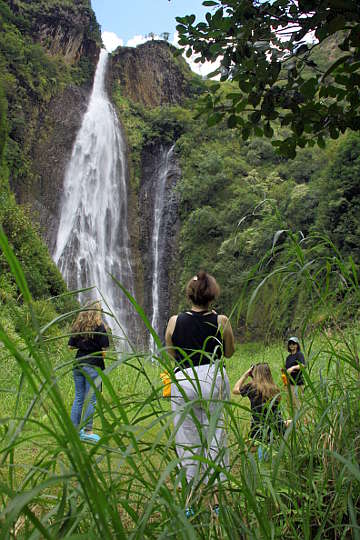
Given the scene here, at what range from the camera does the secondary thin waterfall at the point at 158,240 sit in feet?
82.3

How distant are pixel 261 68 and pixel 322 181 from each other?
57.7ft

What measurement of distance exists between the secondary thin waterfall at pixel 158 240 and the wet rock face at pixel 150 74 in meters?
8.17

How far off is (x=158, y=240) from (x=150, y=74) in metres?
16.0

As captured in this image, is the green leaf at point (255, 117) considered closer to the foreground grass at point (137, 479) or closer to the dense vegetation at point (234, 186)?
the foreground grass at point (137, 479)

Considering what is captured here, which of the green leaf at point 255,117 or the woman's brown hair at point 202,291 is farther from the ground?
the green leaf at point 255,117

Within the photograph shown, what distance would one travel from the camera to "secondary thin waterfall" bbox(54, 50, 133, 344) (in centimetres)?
2212

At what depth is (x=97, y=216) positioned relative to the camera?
947 inches

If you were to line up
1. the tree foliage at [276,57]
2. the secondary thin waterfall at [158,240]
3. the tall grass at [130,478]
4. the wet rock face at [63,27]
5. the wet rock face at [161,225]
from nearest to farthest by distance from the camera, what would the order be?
the tall grass at [130,478] → the tree foliage at [276,57] → the secondary thin waterfall at [158,240] → the wet rock face at [161,225] → the wet rock face at [63,27]

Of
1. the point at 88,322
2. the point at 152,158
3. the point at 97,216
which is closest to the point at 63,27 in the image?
the point at 152,158

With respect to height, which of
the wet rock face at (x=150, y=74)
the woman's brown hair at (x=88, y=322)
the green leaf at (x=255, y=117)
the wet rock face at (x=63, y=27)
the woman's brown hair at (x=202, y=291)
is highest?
the wet rock face at (x=63, y=27)

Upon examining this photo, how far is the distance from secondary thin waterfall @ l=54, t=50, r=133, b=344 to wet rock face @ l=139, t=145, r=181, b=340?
1246 millimetres

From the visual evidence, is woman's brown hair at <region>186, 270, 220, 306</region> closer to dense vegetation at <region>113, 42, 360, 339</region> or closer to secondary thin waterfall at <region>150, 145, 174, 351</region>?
dense vegetation at <region>113, 42, 360, 339</region>

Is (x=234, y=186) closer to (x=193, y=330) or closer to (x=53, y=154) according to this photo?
(x=53, y=154)

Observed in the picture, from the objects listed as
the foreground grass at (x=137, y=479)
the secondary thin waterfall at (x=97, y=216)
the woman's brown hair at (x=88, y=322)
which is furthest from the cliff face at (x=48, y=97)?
the foreground grass at (x=137, y=479)
